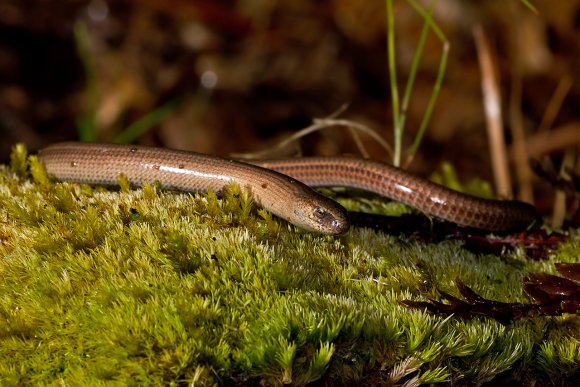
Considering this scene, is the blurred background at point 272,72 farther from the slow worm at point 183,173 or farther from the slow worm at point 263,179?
the slow worm at point 183,173

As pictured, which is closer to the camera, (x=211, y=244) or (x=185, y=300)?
(x=185, y=300)

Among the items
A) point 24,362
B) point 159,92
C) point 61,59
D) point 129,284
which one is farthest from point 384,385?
point 61,59

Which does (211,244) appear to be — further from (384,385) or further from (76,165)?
(76,165)

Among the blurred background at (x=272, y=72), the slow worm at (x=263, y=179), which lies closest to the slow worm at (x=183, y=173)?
the slow worm at (x=263, y=179)

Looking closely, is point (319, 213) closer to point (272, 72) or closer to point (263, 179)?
point (263, 179)

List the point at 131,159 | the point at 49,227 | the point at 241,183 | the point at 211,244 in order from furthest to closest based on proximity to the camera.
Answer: the point at 131,159
the point at 241,183
the point at 49,227
the point at 211,244

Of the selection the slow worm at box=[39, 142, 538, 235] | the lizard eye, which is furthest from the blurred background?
the lizard eye

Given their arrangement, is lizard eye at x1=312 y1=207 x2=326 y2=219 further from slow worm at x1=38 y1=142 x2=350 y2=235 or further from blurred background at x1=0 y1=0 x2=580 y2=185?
blurred background at x1=0 y1=0 x2=580 y2=185
